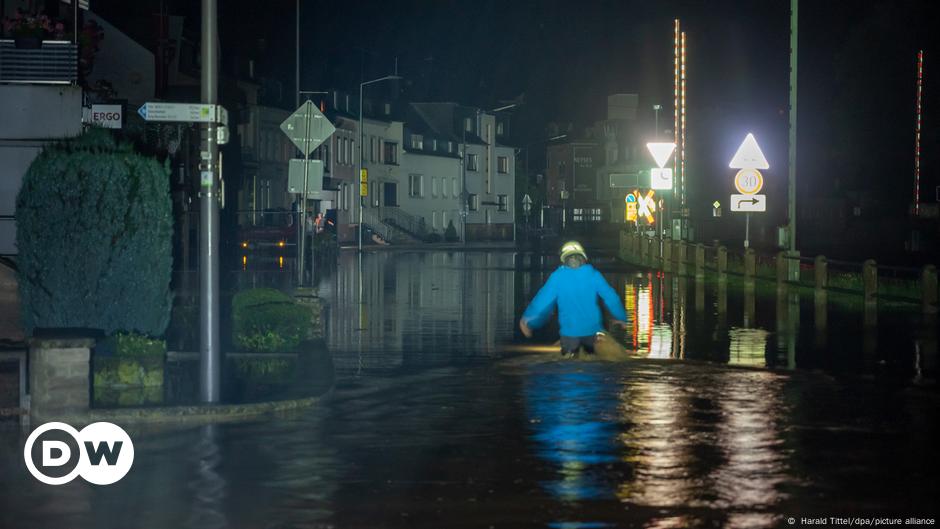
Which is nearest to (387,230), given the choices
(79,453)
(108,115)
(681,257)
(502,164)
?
(502,164)

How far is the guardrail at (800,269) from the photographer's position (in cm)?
2970

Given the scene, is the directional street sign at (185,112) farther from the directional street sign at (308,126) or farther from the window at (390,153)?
the window at (390,153)

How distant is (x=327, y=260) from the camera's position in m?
55.7

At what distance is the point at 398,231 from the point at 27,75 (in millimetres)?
76000

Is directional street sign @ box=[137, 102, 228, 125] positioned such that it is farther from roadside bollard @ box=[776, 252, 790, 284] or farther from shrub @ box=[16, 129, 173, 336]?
roadside bollard @ box=[776, 252, 790, 284]

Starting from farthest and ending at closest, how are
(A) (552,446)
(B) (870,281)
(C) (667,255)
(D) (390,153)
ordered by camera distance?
1. (D) (390,153)
2. (C) (667,255)
3. (B) (870,281)
4. (A) (552,446)

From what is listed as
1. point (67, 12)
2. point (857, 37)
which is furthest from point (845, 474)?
point (857, 37)

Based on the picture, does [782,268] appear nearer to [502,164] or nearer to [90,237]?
[90,237]

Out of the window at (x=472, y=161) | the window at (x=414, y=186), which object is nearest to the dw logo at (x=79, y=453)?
the window at (x=414, y=186)

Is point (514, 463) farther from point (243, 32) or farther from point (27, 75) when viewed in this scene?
point (243, 32)

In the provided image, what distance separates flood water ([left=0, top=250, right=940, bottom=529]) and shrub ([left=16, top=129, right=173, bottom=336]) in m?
2.49

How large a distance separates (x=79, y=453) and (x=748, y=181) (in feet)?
96.4

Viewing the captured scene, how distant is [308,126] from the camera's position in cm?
2502

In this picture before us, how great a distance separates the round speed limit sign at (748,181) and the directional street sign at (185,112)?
86.6 feet
